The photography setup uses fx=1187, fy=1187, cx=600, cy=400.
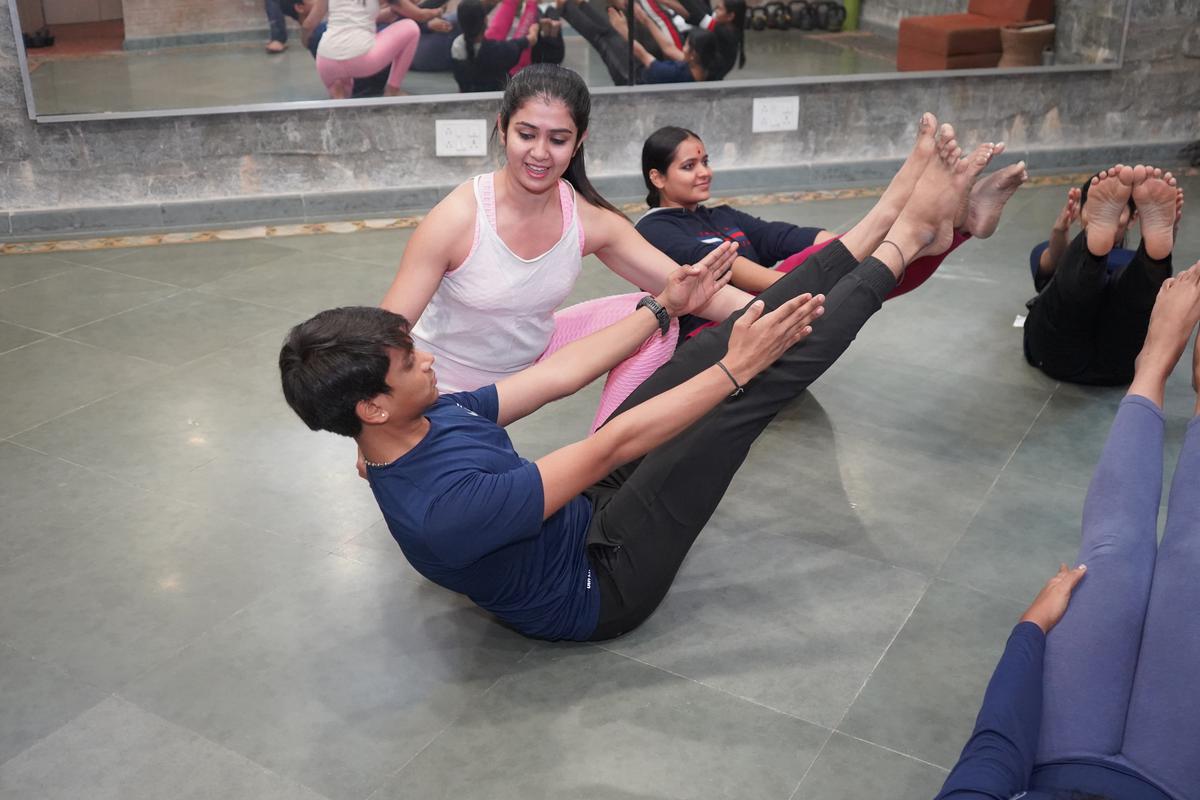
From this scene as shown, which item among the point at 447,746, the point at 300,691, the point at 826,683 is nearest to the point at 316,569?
the point at 300,691

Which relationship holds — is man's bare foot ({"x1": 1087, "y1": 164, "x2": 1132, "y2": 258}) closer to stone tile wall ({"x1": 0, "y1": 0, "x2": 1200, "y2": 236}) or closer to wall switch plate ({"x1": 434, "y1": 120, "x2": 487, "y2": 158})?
stone tile wall ({"x1": 0, "y1": 0, "x2": 1200, "y2": 236})

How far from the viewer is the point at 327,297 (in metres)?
4.19

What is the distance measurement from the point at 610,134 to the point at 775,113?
0.79m

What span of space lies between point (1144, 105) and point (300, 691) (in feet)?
17.3

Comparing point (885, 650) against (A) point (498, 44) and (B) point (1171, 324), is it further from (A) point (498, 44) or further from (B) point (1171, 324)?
(A) point (498, 44)

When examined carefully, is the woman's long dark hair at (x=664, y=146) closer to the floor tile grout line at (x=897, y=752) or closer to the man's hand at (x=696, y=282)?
the man's hand at (x=696, y=282)

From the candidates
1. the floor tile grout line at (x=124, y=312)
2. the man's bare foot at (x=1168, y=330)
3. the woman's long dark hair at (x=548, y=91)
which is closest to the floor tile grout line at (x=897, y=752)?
the man's bare foot at (x=1168, y=330)

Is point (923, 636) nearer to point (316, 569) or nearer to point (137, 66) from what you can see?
point (316, 569)

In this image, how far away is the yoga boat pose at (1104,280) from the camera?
2971 millimetres

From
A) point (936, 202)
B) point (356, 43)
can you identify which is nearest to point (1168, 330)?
point (936, 202)

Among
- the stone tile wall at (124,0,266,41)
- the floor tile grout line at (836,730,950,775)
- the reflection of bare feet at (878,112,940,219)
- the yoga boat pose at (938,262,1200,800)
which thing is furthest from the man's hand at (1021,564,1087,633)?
the stone tile wall at (124,0,266,41)

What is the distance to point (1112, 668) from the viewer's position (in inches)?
69.7

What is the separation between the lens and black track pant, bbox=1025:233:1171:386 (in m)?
3.10

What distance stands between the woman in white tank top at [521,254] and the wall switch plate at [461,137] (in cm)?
260
